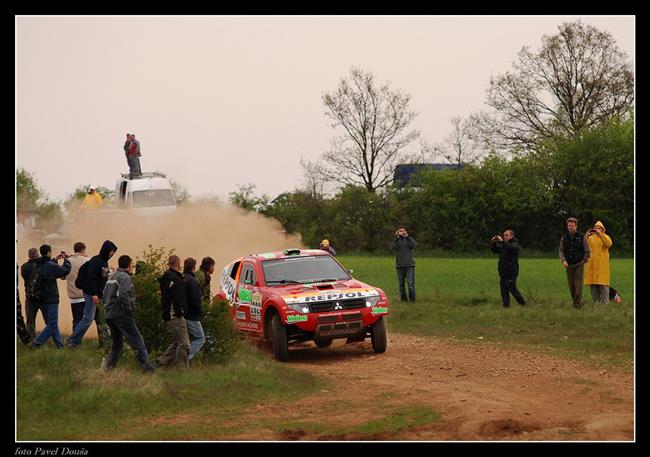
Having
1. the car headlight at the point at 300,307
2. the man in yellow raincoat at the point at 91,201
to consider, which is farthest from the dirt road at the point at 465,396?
the man in yellow raincoat at the point at 91,201

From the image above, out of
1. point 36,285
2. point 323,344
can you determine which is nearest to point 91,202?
point 323,344

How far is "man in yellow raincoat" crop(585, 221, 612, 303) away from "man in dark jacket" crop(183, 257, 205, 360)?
34.1 feet

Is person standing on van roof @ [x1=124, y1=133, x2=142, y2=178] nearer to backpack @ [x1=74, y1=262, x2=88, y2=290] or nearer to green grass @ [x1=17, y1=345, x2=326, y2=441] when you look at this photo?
backpack @ [x1=74, y1=262, x2=88, y2=290]

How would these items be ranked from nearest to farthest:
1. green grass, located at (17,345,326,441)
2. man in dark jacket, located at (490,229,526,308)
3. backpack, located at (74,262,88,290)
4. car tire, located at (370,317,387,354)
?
green grass, located at (17,345,326,441)
backpack, located at (74,262,88,290)
car tire, located at (370,317,387,354)
man in dark jacket, located at (490,229,526,308)

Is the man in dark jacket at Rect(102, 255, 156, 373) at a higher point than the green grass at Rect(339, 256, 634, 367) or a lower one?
higher

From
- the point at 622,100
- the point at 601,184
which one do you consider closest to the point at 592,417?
the point at 601,184

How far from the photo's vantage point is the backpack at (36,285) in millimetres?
16469

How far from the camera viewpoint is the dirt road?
10562 mm

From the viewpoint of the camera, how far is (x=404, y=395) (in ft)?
42.7

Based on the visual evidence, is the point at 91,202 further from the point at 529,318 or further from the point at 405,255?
the point at 529,318

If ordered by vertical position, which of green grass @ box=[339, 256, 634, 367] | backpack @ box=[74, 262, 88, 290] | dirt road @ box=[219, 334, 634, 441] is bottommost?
dirt road @ box=[219, 334, 634, 441]

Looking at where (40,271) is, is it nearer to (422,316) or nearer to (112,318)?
(112,318)

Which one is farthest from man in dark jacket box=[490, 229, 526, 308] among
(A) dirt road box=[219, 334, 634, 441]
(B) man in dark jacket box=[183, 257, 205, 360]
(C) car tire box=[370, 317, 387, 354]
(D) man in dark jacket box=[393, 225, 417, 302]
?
(B) man in dark jacket box=[183, 257, 205, 360]
